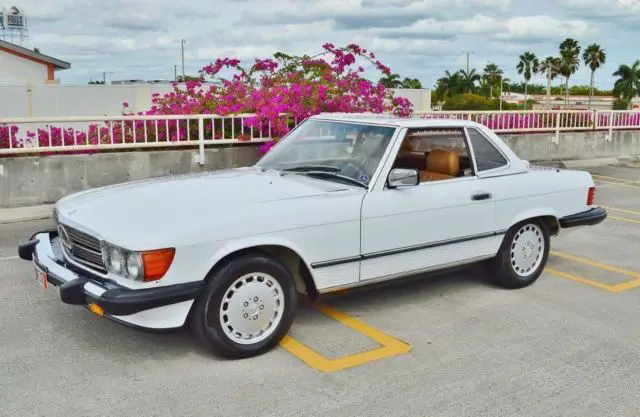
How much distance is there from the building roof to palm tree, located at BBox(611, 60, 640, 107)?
74794 mm

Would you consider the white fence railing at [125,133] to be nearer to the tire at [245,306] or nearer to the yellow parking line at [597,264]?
the yellow parking line at [597,264]

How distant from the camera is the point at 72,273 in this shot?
14.2ft

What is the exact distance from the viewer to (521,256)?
597 centimetres

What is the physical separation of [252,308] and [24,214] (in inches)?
255

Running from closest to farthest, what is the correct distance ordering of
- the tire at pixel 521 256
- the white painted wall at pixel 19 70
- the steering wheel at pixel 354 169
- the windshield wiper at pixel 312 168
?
the steering wheel at pixel 354 169
the windshield wiper at pixel 312 168
the tire at pixel 521 256
the white painted wall at pixel 19 70

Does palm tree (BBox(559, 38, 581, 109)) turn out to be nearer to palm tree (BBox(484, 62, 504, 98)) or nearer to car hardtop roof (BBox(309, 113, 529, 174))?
palm tree (BBox(484, 62, 504, 98))

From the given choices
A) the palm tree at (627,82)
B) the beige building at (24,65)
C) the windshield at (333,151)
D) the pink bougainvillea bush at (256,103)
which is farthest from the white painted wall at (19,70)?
the palm tree at (627,82)

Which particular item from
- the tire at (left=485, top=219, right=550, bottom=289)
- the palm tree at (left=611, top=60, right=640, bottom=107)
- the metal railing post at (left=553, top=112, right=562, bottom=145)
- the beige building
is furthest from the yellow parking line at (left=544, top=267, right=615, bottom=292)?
the palm tree at (left=611, top=60, right=640, bottom=107)

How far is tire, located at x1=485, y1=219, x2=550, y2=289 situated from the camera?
5.84 meters

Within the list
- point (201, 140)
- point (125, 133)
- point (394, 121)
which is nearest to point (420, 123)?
point (394, 121)

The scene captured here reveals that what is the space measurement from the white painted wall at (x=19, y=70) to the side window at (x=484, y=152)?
32.0 m

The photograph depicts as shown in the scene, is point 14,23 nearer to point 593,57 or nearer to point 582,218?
point 582,218

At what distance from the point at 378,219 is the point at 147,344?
186cm

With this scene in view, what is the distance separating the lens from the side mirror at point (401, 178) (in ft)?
16.1
